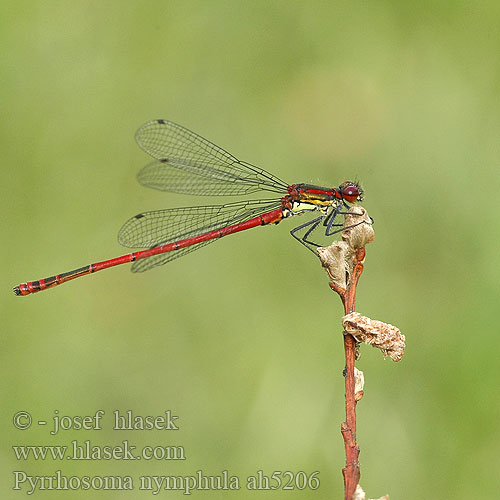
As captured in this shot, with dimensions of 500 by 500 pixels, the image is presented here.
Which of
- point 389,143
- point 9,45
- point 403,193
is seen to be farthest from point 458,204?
point 9,45

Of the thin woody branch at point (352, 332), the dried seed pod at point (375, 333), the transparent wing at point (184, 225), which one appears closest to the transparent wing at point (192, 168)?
the transparent wing at point (184, 225)

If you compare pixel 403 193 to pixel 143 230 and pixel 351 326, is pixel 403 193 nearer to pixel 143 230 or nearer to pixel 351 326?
pixel 143 230

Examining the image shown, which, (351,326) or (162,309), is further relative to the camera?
(162,309)

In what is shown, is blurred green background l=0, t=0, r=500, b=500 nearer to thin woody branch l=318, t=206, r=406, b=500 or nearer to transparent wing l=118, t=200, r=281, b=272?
transparent wing l=118, t=200, r=281, b=272

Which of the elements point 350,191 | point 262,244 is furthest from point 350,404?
point 262,244

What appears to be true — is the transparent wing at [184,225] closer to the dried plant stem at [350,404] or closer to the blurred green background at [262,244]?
the blurred green background at [262,244]

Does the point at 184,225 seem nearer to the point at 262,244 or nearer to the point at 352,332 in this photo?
the point at 262,244

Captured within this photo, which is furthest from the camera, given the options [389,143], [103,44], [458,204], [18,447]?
[103,44]

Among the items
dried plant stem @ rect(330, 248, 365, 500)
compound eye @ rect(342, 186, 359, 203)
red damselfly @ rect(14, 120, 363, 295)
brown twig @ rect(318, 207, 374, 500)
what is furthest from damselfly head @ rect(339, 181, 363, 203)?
dried plant stem @ rect(330, 248, 365, 500)
